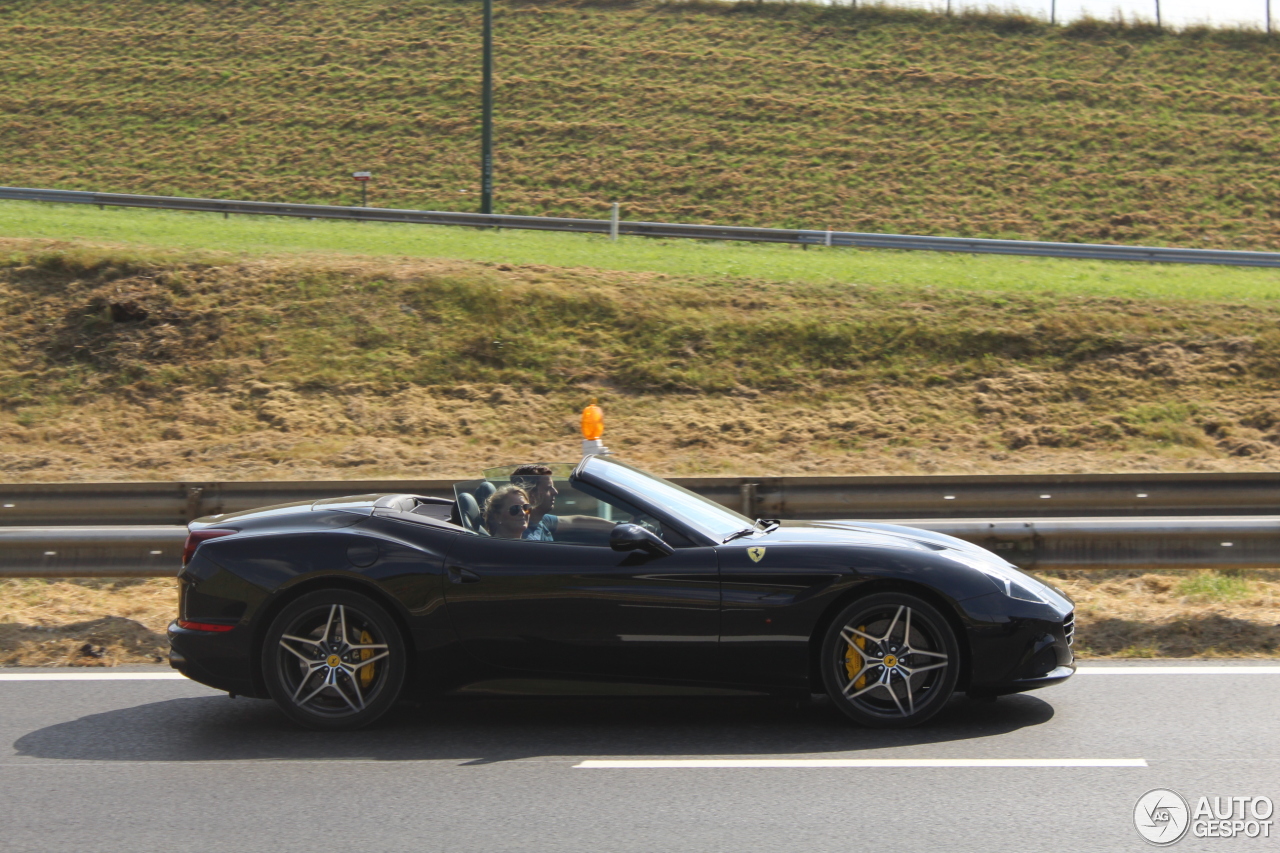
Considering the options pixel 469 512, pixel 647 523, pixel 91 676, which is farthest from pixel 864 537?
pixel 91 676

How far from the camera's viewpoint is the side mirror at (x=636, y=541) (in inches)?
206

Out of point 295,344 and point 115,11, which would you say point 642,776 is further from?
point 115,11

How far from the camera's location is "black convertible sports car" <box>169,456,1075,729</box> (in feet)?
17.3

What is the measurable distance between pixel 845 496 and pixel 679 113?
27529mm

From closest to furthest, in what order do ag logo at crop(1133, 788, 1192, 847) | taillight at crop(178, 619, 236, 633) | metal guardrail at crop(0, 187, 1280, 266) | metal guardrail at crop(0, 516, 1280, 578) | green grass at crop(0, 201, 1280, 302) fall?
ag logo at crop(1133, 788, 1192, 847), taillight at crop(178, 619, 236, 633), metal guardrail at crop(0, 516, 1280, 578), green grass at crop(0, 201, 1280, 302), metal guardrail at crop(0, 187, 1280, 266)

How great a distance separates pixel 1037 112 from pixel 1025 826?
1300 inches

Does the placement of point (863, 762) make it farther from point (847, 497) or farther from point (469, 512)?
point (847, 497)

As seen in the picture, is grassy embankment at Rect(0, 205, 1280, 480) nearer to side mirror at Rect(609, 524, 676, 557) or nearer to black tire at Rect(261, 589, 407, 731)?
black tire at Rect(261, 589, 407, 731)

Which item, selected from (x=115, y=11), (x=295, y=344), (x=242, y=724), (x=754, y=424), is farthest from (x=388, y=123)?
(x=242, y=724)

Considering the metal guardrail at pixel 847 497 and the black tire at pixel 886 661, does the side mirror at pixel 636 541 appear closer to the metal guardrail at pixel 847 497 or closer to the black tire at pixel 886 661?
the black tire at pixel 886 661

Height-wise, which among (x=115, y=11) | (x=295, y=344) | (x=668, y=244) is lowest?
(x=295, y=344)

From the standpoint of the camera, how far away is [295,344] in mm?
15148

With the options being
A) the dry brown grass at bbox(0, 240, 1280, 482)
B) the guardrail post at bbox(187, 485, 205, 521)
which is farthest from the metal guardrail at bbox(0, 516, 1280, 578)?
the dry brown grass at bbox(0, 240, 1280, 482)

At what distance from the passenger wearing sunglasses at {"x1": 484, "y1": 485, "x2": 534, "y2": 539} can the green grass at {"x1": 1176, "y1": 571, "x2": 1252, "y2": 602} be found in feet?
15.8
